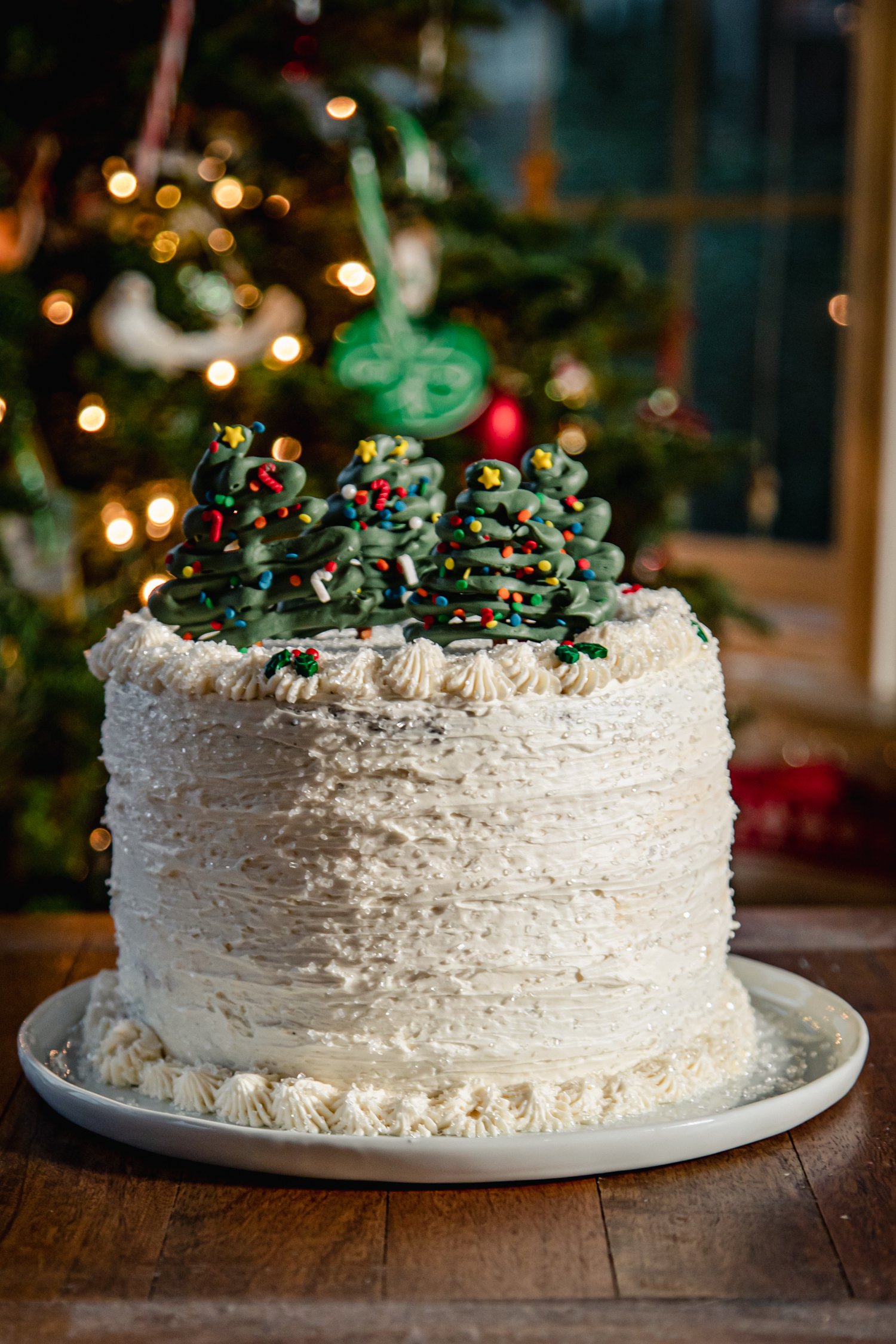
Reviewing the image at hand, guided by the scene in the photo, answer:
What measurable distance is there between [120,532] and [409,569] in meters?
0.91

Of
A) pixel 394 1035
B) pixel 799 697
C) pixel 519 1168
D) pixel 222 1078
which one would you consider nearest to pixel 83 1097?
pixel 222 1078

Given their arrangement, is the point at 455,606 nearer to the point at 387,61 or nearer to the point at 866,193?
the point at 387,61

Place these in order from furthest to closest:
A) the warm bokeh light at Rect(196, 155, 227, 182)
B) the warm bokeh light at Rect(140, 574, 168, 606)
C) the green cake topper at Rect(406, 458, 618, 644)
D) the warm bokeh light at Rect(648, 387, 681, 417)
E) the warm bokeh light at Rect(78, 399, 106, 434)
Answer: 1. the warm bokeh light at Rect(648, 387, 681, 417)
2. the warm bokeh light at Rect(196, 155, 227, 182)
3. the warm bokeh light at Rect(78, 399, 106, 434)
4. the warm bokeh light at Rect(140, 574, 168, 606)
5. the green cake topper at Rect(406, 458, 618, 644)

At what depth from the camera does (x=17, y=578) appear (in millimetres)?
2848

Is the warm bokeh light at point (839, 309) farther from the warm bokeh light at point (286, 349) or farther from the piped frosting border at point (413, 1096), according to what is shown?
the piped frosting border at point (413, 1096)

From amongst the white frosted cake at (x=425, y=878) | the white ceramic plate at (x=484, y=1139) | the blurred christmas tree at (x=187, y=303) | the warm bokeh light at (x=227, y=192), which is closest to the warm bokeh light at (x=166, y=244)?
the blurred christmas tree at (x=187, y=303)

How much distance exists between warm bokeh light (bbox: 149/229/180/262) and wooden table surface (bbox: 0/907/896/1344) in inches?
61.6

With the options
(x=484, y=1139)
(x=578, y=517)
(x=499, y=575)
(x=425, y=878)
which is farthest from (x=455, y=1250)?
(x=578, y=517)

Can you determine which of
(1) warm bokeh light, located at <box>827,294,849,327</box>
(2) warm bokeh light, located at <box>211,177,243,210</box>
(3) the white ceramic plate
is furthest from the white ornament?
(1) warm bokeh light, located at <box>827,294,849,327</box>

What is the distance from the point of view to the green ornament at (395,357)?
8.72 feet

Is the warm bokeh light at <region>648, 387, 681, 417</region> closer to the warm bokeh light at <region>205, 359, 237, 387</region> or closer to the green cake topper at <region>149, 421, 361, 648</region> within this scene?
the warm bokeh light at <region>205, 359, 237, 387</region>

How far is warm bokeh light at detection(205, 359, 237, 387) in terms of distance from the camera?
8.36 feet

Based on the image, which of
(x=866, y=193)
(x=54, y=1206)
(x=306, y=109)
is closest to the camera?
(x=54, y=1206)

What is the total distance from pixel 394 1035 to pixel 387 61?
2.30m
